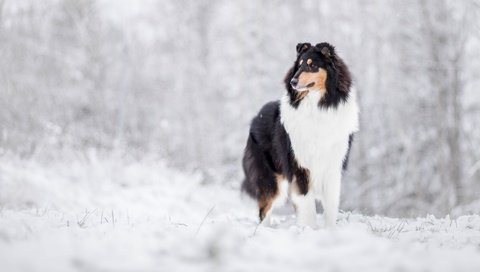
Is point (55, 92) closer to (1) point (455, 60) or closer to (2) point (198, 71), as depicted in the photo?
(2) point (198, 71)

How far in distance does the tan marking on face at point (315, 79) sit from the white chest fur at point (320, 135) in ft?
0.32

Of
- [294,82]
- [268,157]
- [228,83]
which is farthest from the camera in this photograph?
[228,83]

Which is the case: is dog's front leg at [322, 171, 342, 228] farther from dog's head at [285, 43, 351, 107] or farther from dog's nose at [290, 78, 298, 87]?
dog's nose at [290, 78, 298, 87]

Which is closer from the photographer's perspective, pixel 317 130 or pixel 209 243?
pixel 209 243

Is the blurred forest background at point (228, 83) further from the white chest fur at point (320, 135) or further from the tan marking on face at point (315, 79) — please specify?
the tan marking on face at point (315, 79)

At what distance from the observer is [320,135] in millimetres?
5410

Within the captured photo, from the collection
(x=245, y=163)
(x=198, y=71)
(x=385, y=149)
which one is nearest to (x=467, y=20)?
(x=385, y=149)

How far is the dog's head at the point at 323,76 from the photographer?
5.36 meters

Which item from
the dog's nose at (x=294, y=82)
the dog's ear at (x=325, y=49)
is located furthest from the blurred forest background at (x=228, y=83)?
the dog's nose at (x=294, y=82)

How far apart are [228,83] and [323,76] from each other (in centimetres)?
1417

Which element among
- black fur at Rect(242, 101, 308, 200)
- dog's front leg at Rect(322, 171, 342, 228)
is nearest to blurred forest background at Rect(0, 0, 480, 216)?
black fur at Rect(242, 101, 308, 200)

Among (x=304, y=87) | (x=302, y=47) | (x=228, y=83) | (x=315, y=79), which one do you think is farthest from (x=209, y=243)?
(x=228, y=83)

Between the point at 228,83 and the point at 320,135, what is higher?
the point at 320,135

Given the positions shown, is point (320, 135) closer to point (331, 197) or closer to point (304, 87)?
point (304, 87)
